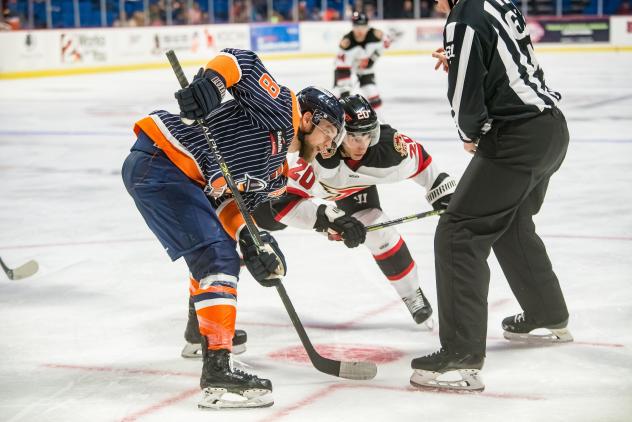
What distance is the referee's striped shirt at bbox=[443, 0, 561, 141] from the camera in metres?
2.94

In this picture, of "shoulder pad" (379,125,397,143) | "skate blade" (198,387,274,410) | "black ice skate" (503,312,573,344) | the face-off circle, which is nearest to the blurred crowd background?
"shoulder pad" (379,125,397,143)

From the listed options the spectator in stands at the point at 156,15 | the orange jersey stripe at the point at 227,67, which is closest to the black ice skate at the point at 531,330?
the orange jersey stripe at the point at 227,67

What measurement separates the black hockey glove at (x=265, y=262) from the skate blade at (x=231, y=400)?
31 centimetres

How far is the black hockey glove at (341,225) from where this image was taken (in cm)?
345

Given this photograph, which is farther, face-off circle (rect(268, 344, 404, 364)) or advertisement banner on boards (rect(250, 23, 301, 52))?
advertisement banner on boards (rect(250, 23, 301, 52))

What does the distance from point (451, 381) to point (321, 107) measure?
2.87 ft

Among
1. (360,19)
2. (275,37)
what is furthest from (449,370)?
(275,37)

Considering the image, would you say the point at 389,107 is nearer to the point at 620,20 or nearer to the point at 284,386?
the point at 284,386

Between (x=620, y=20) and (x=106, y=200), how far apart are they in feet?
56.6

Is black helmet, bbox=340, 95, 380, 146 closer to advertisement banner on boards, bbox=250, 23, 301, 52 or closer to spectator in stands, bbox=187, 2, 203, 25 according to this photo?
spectator in stands, bbox=187, 2, 203, 25

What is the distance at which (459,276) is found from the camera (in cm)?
308

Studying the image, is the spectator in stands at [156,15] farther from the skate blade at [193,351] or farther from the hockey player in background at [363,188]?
the skate blade at [193,351]

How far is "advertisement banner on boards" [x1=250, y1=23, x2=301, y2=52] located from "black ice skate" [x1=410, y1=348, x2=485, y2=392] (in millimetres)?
18152

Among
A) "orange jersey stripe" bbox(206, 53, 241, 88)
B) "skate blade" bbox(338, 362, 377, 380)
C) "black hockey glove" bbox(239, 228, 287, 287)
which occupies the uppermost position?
"orange jersey stripe" bbox(206, 53, 241, 88)
